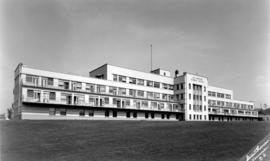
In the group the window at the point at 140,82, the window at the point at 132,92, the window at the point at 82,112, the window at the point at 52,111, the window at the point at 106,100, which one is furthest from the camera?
the window at the point at 140,82

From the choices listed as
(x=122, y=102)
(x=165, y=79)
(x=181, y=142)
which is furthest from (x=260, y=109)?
(x=181, y=142)

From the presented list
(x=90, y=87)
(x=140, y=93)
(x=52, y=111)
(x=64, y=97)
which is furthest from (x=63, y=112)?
(x=140, y=93)

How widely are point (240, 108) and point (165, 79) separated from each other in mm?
50253

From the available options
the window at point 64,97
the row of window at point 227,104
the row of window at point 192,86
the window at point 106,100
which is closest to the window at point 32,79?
the window at point 64,97

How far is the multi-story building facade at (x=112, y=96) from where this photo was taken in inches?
2068

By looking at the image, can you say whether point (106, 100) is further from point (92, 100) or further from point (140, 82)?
point (140, 82)

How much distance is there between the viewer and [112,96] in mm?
64688

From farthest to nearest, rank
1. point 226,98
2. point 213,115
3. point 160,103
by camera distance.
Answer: point 226,98
point 213,115
point 160,103

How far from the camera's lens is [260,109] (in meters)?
154

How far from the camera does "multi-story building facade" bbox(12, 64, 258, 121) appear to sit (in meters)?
52.5

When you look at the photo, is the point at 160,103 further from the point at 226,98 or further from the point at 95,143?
the point at 95,143

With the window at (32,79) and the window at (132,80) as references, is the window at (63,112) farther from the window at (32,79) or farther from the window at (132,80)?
the window at (132,80)

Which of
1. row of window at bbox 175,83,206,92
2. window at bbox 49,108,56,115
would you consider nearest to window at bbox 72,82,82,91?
window at bbox 49,108,56,115

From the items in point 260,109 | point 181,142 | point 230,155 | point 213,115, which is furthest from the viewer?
point 260,109
